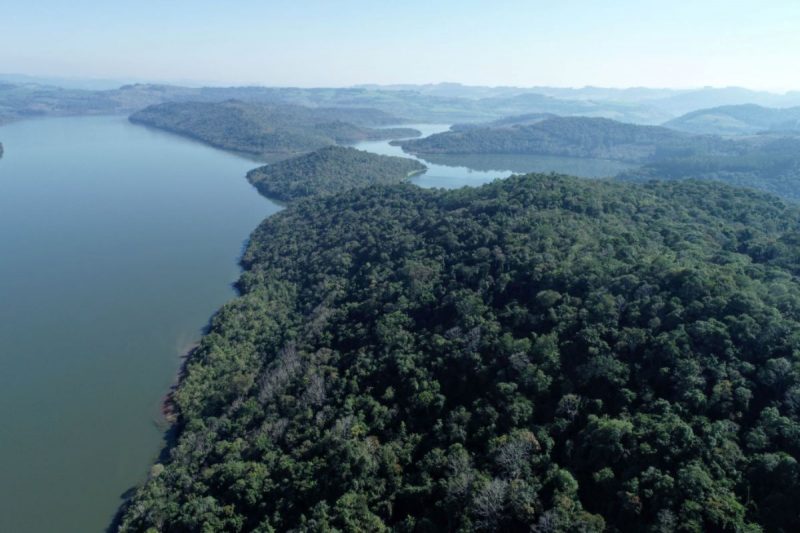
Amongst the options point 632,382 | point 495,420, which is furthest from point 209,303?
point 632,382

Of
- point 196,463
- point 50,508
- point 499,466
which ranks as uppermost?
point 499,466

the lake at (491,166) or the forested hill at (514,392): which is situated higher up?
the lake at (491,166)

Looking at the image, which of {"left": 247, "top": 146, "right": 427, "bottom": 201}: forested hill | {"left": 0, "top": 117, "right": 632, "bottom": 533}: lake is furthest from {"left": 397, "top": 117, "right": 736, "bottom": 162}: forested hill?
{"left": 0, "top": 117, "right": 632, "bottom": 533}: lake

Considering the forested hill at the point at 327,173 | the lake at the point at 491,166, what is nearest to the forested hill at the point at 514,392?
the forested hill at the point at 327,173

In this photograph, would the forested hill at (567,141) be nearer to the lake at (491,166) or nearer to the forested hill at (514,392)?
the lake at (491,166)

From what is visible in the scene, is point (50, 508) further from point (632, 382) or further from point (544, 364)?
point (632, 382)

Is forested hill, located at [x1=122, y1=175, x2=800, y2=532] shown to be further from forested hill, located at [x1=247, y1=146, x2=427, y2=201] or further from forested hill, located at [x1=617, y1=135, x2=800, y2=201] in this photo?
forested hill, located at [x1=617, y1=135, x2=800, y2=201]
